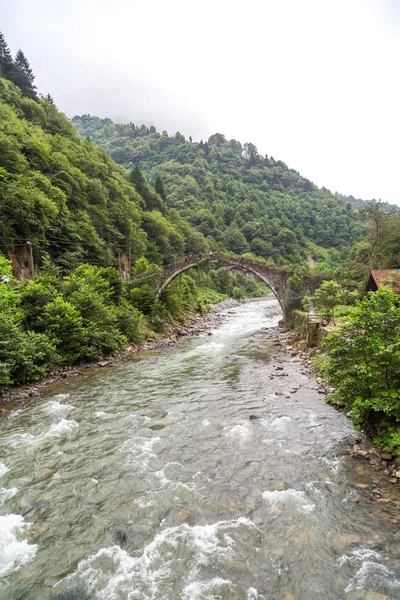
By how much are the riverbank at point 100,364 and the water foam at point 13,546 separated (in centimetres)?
699

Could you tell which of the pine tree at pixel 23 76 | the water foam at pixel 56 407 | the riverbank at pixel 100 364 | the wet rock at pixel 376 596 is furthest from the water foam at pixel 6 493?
the pine tree at pixel 23 76

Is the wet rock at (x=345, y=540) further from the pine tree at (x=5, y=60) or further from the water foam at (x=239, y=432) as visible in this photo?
the pine tree at (x=5, y=60)

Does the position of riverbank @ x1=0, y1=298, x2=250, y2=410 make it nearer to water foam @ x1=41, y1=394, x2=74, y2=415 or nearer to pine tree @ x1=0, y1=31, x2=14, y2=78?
water foam @ x1=41, y1=394, x2=74, y2=415

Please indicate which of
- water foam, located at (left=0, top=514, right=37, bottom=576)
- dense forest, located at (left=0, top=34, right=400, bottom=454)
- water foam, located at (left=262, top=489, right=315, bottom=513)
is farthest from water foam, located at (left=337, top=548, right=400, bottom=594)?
water foam, located at (left=0, top=514, right=37, bottom=576)

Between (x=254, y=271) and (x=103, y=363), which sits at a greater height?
(x=254, y=271)

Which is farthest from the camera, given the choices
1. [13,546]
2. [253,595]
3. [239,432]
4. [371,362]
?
[239,432]

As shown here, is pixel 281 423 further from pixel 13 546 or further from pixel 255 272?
pixel 255 272

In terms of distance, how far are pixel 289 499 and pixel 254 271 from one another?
32663 millimetres

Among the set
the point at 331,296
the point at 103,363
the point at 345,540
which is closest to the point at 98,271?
the point at 103,363

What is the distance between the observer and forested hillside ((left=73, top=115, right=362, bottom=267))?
99.1 meters

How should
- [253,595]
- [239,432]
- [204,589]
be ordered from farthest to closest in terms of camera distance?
1. [239,432]
2. [204,589]
3. [253,595]

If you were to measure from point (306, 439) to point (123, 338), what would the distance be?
15.8 meters

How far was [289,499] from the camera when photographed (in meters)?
6.94

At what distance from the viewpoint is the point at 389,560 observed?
205 inches
